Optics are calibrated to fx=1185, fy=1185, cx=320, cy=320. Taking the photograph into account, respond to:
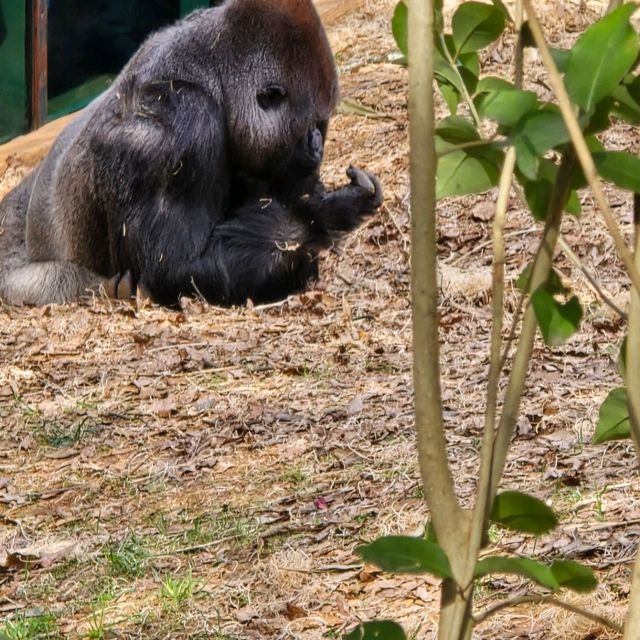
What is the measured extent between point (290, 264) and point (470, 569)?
490 cm

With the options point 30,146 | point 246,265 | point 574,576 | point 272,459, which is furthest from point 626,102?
point 30,146

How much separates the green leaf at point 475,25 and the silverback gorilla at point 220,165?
4.46 m

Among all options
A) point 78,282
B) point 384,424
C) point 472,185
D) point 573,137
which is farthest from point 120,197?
point 573,137

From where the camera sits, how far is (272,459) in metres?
3.45

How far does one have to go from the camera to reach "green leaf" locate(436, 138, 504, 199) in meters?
1.44

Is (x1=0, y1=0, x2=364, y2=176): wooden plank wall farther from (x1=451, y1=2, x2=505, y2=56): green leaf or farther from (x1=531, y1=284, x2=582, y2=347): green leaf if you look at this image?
(x1=531, y1=284, x2=582, y2=347): green leaf

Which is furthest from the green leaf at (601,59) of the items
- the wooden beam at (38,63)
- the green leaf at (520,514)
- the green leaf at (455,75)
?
the wooden beam at (38,63)

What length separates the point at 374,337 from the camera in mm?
4883

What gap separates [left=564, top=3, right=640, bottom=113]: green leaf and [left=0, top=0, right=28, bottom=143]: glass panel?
798cm

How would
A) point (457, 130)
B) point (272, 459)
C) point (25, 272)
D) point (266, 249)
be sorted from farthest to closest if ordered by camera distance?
point (25, 272) → point (266, 249) → point (272, 459) → point (457, 130)

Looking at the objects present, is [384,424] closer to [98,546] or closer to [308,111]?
[98,546]

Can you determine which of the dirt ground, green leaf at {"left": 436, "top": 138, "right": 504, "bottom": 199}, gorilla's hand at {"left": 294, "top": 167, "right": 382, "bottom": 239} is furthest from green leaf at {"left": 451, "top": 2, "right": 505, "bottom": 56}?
gorilla's hand at {"left": 294, "top": 167, "right": 382, "bottom": 239}

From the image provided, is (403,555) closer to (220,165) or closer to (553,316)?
(553,316)

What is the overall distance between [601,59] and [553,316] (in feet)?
0.90
